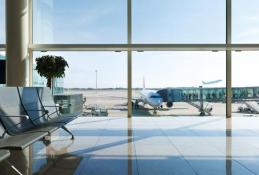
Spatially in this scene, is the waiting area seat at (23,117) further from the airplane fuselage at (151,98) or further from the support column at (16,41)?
the airplane fuselage at (151,98)

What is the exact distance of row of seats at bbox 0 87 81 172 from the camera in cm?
299

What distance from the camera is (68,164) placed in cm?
358

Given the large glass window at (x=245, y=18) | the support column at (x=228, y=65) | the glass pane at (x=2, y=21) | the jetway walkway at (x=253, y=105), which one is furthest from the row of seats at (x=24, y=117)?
the jetway walkway at (x=253, y=105)

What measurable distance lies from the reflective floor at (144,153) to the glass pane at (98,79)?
2711mm

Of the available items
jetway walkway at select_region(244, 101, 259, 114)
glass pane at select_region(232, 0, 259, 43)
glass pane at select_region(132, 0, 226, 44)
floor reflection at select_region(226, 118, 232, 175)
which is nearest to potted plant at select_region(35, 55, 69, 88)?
glass pane at select_region(132, 0, 226, 44)

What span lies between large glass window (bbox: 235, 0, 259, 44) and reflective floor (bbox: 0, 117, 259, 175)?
3.35 m

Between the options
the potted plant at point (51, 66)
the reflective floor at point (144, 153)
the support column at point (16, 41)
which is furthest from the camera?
the support column at point (16, 41)

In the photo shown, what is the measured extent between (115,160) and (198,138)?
6.49 ft

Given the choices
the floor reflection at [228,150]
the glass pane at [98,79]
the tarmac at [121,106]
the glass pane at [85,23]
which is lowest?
the floor reflection at [228,150]

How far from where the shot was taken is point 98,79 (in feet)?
29.1

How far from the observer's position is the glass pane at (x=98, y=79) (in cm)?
883

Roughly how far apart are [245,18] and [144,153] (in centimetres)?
594

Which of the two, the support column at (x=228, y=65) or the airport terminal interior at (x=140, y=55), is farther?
the support column at (x=228, y=65)

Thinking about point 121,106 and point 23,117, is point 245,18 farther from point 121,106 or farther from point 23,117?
point 23,117
